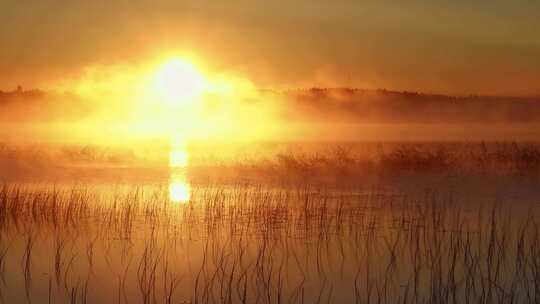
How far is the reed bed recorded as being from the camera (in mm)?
6449

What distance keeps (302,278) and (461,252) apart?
1795 millimetres

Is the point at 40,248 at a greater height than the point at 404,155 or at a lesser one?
lesser

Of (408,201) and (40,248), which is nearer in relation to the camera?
(40,248)

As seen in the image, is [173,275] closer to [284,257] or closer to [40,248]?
[284,257]

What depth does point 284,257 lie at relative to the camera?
25.5ft

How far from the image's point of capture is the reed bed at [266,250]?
254 inches

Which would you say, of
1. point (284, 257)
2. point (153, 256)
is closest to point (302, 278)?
point (284, 257)

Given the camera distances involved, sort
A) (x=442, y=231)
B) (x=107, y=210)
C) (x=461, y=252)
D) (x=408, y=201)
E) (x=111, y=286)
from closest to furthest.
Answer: (x=111, y=286), (x=461, y=252), (x=442, y=231), (x=107, y=210), (x=408, y=201)

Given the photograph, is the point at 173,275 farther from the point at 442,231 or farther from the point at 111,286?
the point at 442,231

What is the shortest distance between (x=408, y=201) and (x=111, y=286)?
597 cm

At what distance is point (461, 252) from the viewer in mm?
7738

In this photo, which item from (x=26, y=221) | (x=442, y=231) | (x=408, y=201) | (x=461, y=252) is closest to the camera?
(x=461, y=252)

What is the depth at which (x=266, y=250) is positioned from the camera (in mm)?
8031

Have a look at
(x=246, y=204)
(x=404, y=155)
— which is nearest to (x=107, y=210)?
(x=246, y=204)
